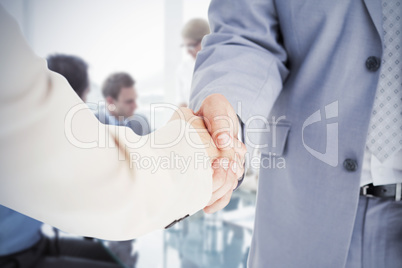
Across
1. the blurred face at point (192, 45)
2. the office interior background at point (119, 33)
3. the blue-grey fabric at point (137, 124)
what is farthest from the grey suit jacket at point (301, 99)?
the office interior background at point (119, 33)

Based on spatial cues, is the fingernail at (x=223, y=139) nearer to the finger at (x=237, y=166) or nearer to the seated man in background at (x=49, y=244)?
the finger at (x=237, y=166)

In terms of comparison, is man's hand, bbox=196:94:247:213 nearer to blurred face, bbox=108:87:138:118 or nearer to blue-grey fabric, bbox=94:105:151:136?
blue-grey fabric, bbox=94:105:151:136

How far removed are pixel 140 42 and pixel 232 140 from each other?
11.4 ft

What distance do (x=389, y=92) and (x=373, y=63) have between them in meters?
0.06

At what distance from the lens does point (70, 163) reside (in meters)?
0.26

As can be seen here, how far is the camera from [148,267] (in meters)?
1.15

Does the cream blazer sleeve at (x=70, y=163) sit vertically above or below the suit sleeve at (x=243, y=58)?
below

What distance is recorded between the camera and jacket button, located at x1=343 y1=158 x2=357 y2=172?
48cm

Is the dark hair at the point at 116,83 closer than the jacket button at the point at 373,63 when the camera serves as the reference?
No

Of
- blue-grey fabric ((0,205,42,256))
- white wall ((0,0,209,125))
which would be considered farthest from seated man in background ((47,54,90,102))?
white wall ((0,0,209,125))

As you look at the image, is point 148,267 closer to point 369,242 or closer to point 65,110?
point 369,242

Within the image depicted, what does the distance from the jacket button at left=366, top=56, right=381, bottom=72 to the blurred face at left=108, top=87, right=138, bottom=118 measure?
73.8 inches

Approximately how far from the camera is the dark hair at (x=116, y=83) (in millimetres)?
2117

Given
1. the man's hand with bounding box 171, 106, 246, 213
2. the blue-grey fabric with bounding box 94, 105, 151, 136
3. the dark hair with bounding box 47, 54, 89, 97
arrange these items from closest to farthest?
1. the man's hand with bounding box 171, 106, 246, 213
2. the blue-grey fabric with bounding box 94, 105, 151, 136
3. the dark hair with bounding box 47, 54, 89, 97
